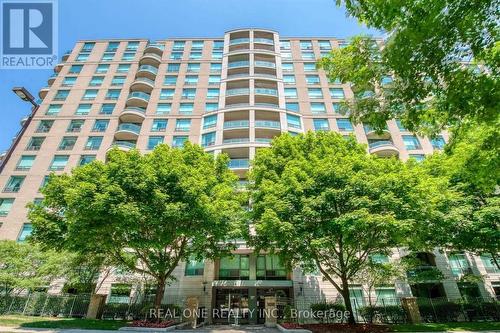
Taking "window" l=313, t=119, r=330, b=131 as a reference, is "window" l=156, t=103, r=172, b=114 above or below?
above

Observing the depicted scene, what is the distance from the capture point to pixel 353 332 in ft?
47.6

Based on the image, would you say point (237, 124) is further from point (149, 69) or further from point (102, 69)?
point (102, 69)

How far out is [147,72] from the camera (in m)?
41.9

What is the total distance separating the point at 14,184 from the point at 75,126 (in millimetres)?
9262

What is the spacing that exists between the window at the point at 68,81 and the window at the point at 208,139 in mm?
22626

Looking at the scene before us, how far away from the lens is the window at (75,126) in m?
36.0

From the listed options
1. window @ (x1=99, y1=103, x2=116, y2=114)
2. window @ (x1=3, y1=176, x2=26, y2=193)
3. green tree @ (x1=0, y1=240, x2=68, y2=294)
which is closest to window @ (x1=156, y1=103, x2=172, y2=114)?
window @ (x1=99, y1=103, x2=116, y2=114)

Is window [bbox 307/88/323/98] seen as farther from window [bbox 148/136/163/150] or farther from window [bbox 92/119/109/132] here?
window [bbox 92/119/109/132]

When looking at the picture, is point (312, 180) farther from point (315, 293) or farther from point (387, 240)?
point (315, 293)

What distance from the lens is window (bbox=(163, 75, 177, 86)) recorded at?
135 feet

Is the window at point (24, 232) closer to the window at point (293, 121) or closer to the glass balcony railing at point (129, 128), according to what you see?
the glass balcony railing at point (129, 128)

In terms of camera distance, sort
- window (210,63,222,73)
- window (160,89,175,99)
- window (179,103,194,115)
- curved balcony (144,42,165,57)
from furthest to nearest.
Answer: curved balcony (144,42,165,57), window (210,63,222,73), window (160,89,175,99), window (179,103,194,115)

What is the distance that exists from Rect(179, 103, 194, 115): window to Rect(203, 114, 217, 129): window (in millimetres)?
3587

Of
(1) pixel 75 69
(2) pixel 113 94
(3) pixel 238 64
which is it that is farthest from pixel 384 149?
(1) pixel 75 69
